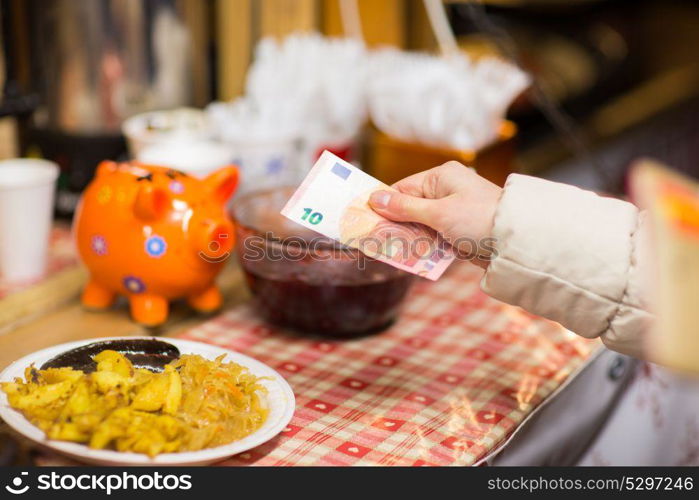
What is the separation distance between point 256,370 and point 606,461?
0.61 m

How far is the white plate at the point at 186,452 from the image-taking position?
738 millimetres

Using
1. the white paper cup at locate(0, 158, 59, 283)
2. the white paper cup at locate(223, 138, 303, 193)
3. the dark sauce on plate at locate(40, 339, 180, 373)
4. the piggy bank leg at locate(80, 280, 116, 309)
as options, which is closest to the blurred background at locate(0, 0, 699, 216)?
the white paper cup at locate(223, 138, 303, 193)

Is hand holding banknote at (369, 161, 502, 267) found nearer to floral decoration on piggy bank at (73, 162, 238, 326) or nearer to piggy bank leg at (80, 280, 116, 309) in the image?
floral decoration on piggy bank at (73, 162, 238, 326)

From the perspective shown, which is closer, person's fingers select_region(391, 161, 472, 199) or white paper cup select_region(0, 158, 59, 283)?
person's fingers select_region(391, 161, 472, 199)

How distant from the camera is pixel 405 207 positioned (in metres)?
0.88

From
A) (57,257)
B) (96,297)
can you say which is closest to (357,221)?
(96,297)

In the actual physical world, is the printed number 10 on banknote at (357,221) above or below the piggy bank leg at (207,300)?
above

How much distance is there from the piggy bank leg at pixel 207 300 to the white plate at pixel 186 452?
0.20 metres

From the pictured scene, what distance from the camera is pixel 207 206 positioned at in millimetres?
1060

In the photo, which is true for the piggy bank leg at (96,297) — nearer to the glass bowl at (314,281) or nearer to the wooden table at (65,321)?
the wooden table at (65,321)

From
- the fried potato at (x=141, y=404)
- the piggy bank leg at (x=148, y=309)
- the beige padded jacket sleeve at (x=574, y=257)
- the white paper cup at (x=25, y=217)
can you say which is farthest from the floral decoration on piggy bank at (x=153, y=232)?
the beige padded jacket sleeve at (x=574, y=257)

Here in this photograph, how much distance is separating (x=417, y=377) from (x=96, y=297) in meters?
0.47

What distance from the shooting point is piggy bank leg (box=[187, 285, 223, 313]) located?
45.6 inches

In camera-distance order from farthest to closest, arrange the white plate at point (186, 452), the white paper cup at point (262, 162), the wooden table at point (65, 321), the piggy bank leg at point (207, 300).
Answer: the white paper cup at point (262, 162) < the piggy bank leg at point (207, 300) < the wooden table at point (65, 321) < the white plate at point (186, 452)
